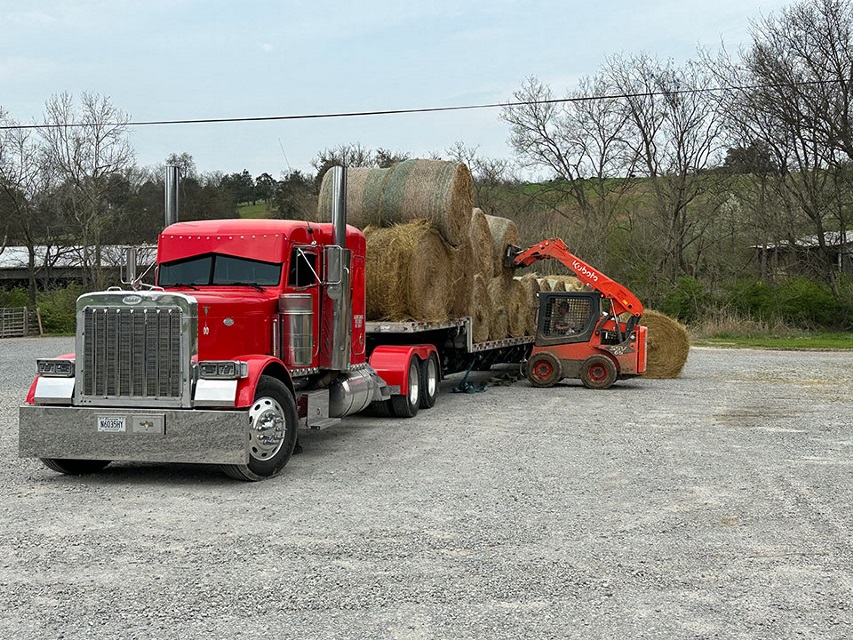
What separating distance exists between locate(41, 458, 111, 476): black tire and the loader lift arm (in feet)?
35.4

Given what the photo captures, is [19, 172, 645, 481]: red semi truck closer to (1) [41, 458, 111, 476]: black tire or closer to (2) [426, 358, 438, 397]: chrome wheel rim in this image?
(1) [41, 458, 111, 476]: black tire

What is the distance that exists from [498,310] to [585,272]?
2.02m

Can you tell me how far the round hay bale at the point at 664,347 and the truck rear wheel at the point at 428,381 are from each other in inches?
272

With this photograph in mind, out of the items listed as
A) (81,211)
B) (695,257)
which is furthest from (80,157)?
(695,257)

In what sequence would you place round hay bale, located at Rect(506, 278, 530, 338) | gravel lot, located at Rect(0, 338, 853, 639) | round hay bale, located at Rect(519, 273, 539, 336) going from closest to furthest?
gravel lot, located at Rect(0, 338, 853, 639) → round hay bale, located at Rect(506, 278, 530, 338) → round hay bale, located at Rect(519, 273, 539, 336)

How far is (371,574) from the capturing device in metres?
5.71

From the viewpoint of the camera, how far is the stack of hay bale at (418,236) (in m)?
14.0

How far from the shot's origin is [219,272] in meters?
10.1

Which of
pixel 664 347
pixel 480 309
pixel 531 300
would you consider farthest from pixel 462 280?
pixel 664 347

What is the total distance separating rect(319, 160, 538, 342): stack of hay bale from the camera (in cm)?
1395

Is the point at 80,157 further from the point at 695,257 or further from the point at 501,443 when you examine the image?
the point at 501,443

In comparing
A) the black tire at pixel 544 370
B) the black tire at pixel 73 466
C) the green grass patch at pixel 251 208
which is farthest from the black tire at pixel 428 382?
the green grass patch at pixel 251 208

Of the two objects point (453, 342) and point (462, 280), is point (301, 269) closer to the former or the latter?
point (462, 280)

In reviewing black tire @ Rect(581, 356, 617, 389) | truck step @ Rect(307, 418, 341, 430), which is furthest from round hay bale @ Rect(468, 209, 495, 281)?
truck step @ Rect(307, 418, 341, 430)
